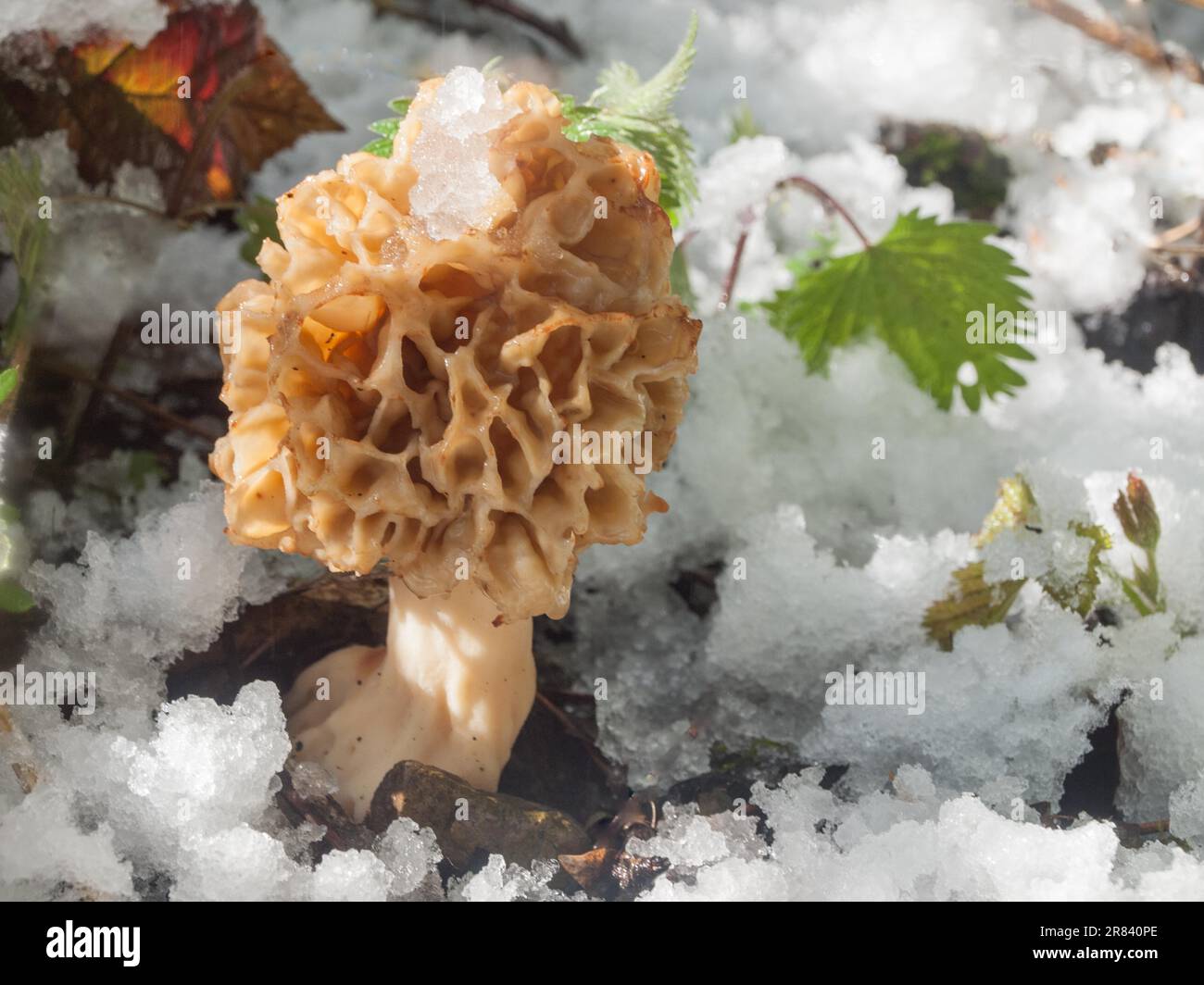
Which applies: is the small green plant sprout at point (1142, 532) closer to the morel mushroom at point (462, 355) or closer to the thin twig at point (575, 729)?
the morel mushroom at point (462, 355)

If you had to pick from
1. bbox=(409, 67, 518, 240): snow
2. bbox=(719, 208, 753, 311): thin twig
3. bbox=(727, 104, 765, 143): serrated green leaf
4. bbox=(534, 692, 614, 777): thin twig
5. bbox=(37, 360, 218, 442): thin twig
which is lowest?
bbox=(534, 692, 614, 777): thin twig

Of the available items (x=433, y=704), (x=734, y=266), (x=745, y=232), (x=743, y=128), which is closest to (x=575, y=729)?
(x=433, y=704)

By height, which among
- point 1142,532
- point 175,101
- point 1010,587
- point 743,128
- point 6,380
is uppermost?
point 743,128

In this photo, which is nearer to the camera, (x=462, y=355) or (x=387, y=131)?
(x=462, y=355)

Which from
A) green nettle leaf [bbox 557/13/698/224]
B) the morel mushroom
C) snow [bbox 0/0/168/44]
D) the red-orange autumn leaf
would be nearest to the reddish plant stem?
green nettle leaf [bbox 557/13/698/224]

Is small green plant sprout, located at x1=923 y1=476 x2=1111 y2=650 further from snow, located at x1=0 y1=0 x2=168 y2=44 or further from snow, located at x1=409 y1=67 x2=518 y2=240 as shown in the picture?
snow, located at x1=0 y1=0 x2=168 y2=44

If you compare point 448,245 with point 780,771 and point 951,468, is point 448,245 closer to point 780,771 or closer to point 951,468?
point 780,771

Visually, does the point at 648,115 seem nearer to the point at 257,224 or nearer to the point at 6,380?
the point at 257,224
